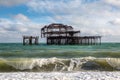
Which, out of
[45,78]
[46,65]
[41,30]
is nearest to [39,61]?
[46,65]

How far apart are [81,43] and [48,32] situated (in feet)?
24.9

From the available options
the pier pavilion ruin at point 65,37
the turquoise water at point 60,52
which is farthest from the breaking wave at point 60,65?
the pier pavilion ruin at point 65,37

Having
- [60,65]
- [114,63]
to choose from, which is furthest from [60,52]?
[60,65]

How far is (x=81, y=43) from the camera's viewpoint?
199 feet

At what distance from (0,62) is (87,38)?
44.7 meters

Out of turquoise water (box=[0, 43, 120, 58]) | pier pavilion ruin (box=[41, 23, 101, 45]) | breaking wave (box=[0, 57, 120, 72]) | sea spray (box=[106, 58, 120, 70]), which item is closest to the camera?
breaking wave (box=[0, 57, 120, 72])

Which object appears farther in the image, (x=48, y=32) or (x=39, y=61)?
(x=48, y=32)

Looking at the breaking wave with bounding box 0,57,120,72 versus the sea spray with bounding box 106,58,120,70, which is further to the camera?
the sea spray with bounding box 106,58,120,70

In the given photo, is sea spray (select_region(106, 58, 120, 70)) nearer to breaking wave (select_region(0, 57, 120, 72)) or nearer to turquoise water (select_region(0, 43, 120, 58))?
breaking wave (select_region(0, 57, 120, 72))

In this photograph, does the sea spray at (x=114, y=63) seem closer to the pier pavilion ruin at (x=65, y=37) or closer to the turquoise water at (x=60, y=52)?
the turquoise water at (x=60, y=52)

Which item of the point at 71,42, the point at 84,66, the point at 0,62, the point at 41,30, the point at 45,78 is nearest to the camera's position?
the point at 45,78

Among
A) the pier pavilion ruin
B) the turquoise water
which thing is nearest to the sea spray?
the turquoise water

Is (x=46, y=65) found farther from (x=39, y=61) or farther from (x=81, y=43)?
(x=81, y=43)

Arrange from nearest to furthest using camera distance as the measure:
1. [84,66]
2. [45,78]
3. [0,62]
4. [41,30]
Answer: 1. [45,78]
2. [84,66]
3. [0,62]
4. [41,30]
